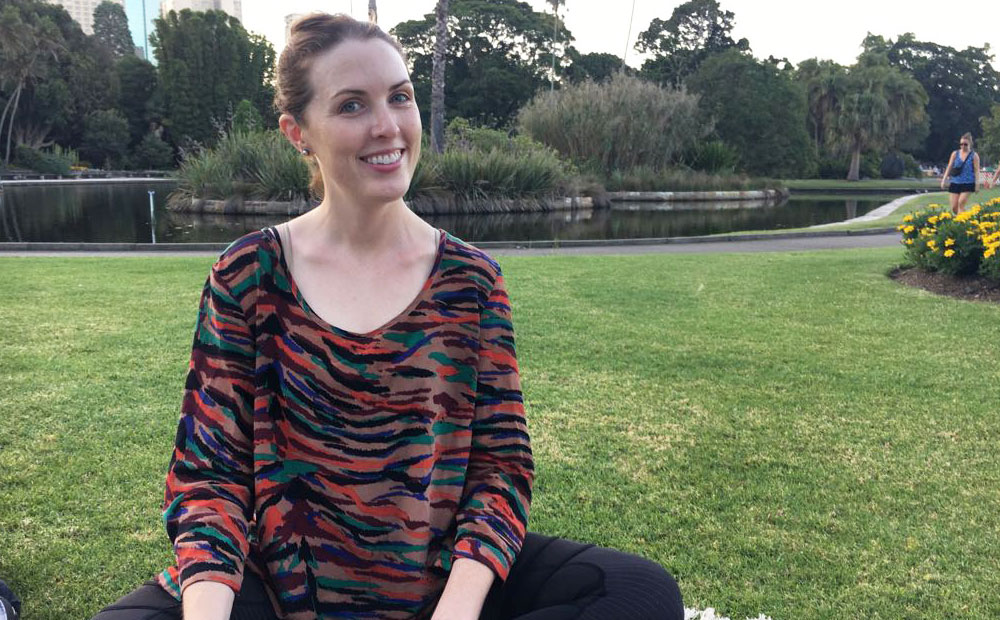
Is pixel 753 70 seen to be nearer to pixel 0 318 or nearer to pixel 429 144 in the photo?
pixel 429 144

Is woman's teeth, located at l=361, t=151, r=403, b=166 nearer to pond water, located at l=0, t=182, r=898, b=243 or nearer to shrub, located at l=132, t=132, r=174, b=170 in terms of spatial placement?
pond water, located at l=0, t=182, r=898, b=243

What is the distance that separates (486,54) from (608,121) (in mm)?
25481

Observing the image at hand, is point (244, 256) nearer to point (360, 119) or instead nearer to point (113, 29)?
point (360, 119)

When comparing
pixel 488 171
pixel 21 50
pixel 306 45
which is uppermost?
pixel 21 50

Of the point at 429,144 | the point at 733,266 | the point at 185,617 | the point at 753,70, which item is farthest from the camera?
the point at 753,70

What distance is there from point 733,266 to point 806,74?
133 feet

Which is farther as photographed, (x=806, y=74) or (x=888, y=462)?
(x=806, y=74)

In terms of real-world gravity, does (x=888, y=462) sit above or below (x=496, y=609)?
below

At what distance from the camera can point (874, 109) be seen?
4072 centimetres

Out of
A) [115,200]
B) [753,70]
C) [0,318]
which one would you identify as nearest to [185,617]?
[0,318]

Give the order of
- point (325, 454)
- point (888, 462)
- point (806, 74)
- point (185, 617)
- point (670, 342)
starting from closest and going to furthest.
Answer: point (185, 617) < point (325, 454) < point (888, 462) < point (670, 342) < point (806, 74)

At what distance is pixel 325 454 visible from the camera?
132 cm

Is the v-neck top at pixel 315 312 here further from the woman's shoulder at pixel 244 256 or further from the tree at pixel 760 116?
the tree at pixel 760 116

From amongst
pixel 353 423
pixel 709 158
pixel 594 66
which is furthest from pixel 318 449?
pixel 594 66
